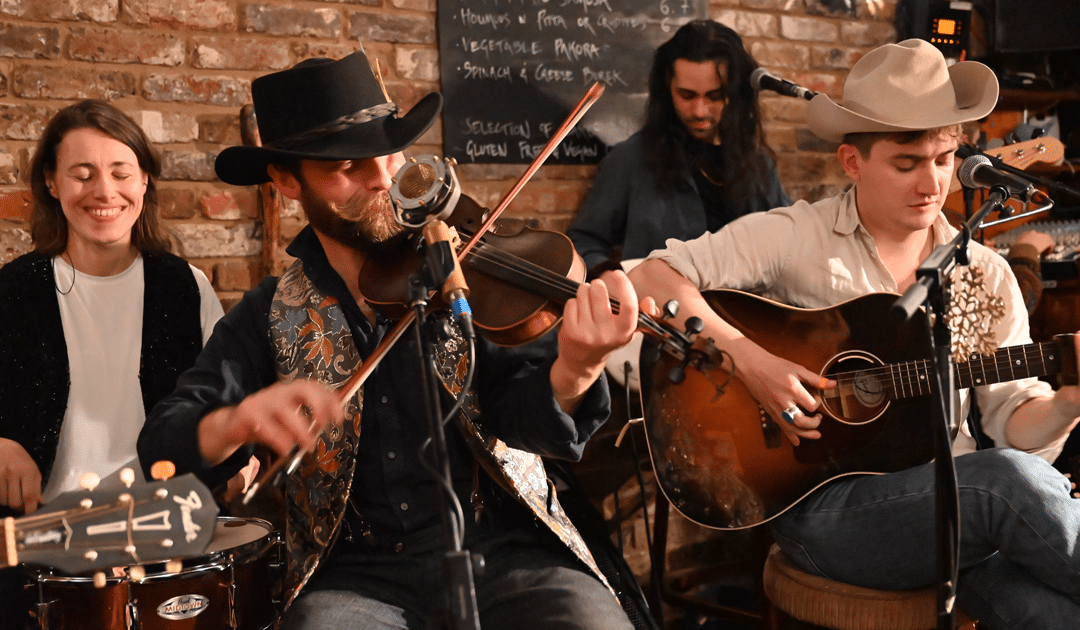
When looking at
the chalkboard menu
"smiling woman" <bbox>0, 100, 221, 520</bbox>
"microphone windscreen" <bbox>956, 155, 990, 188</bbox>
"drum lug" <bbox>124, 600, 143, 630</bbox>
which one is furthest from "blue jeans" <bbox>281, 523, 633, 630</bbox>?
the chalkboard menu

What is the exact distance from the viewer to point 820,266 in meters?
2.10

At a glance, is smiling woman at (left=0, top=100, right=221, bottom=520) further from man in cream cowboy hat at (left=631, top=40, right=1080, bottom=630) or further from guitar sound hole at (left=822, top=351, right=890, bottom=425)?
guitar sound hole at (left=822, top=351, right=890, bottom=425)

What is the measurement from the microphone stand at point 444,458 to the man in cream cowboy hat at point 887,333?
0.96 m

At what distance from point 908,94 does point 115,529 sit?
181 cm

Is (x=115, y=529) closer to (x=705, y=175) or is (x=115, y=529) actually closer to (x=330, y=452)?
(x=330, y=452)

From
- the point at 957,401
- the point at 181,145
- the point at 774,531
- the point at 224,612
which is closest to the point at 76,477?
the point at 224,612

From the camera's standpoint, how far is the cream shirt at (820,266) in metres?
2.06

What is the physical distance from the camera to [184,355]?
7.11ft

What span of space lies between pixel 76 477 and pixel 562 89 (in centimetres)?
170

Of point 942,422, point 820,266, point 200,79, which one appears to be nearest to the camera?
point 942,422

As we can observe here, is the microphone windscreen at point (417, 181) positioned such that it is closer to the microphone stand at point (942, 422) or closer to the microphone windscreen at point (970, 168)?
the microphone stand at point (942, 422)

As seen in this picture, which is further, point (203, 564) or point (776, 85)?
point (776, 85)

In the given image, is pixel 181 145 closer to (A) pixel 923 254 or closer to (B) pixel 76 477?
(B) pixel 76 477

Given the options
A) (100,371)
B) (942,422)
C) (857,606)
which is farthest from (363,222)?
(857,606)
